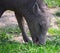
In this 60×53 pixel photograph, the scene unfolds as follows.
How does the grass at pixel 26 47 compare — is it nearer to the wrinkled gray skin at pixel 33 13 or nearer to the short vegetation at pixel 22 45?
the short vegetation at pixel 22 45

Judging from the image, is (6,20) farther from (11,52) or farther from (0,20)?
(11,52)

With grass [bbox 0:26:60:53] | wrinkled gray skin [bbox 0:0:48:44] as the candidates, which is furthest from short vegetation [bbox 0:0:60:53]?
wrinkled gray skin [bbox 0:0:48:44]

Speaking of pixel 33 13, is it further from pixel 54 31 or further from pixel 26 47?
pixel 54 31

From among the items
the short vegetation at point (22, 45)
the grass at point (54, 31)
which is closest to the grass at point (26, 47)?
the short vegetation at point (22, 45)

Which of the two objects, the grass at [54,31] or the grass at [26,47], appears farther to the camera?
the grass at [54,31]

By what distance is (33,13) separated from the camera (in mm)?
6746

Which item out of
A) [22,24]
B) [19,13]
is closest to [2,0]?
[19,13]

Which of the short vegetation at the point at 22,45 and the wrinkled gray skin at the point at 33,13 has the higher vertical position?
the wrinkled gray skin at the point at 33,13

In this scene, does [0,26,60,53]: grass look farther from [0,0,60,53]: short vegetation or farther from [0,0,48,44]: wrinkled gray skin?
[0,0,48,44]: wrinkled gray skin

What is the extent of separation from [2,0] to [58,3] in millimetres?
3913

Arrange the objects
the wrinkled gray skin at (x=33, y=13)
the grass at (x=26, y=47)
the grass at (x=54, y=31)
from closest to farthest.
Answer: the grass at (x=26, y=47) < the wrinkled gray skin at (x=33, y=13) < the grass at (x=54, y=31)

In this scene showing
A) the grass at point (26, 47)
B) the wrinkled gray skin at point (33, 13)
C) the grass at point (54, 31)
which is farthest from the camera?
the grass at point (54, 31)

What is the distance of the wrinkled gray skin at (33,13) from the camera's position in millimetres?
6684

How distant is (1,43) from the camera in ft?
22.1
